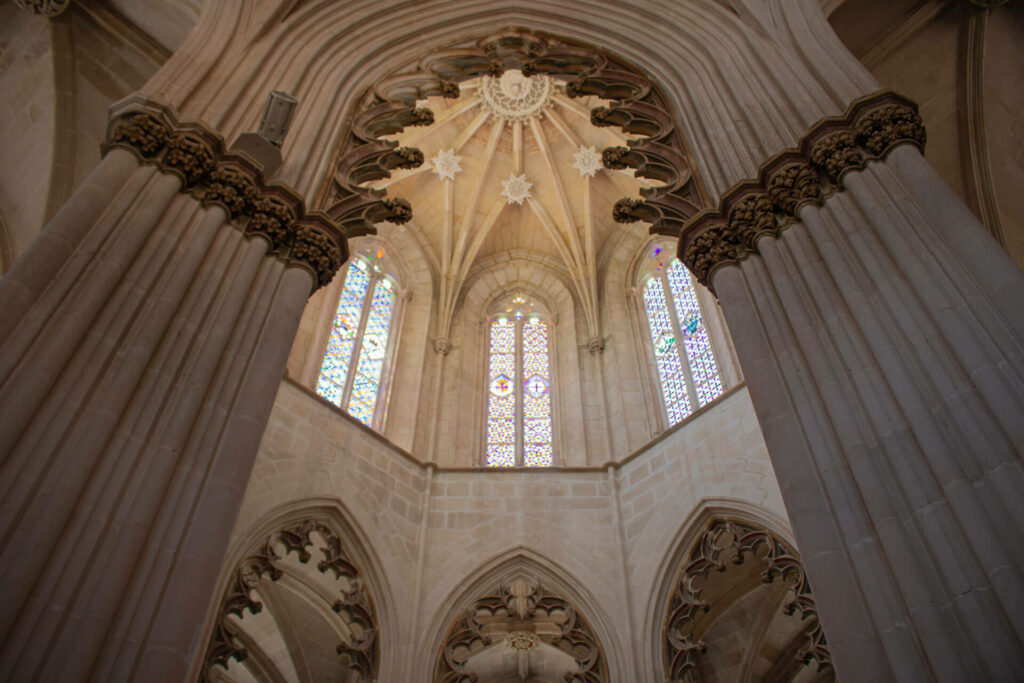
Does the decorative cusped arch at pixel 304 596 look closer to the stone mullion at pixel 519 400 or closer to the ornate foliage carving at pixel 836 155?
the stone mullion at pixel 519 400

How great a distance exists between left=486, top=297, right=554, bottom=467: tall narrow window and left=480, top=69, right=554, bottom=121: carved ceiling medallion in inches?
145

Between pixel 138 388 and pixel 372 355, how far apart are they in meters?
8.06

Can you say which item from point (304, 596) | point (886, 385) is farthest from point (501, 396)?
point (886, 385)

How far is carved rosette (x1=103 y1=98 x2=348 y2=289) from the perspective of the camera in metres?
5.81

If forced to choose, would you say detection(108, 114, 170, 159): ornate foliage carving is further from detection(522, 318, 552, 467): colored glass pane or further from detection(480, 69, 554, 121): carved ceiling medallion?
detection(480, 69, 554, 121): carved ceiling medallion

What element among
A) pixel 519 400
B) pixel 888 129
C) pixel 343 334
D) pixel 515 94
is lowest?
pixel 888 129

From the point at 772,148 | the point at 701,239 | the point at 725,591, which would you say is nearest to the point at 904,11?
the point at 772,148

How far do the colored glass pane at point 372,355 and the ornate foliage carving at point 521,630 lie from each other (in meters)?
3.14

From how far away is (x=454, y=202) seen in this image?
1531cm

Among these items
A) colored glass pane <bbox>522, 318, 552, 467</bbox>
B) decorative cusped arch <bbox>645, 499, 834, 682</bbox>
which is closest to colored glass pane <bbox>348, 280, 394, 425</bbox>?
colored glass pane <bbox>522, 318, 552, 467</bbox>

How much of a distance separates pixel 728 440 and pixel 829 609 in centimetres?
545

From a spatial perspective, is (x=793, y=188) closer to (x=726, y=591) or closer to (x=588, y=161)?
(x=726, y=591)

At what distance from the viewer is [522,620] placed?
9711 mm

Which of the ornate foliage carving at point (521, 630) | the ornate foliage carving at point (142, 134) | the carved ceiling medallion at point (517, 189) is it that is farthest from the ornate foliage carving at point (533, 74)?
the carved ceiling medallion at point (517, 189)
